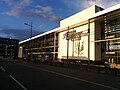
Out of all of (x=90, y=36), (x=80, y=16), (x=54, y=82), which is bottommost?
(x=54, y=82)

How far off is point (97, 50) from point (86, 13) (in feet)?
34.1

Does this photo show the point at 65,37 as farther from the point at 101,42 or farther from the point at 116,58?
the point at 116,58

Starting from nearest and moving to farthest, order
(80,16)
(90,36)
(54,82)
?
(54,82), (90,36), (80,16)

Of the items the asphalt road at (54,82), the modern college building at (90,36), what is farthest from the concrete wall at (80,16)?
the asphalt road at (54,82)

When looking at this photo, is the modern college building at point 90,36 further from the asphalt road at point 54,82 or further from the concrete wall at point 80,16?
the asphalt road at point 54,82

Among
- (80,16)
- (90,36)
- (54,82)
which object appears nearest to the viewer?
(54,82)

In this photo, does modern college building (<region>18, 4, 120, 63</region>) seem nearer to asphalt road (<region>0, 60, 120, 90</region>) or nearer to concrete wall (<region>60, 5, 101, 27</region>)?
concrete wall (<region>60, 5, 101, 27</region>)

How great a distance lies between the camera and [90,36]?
51.4 meters

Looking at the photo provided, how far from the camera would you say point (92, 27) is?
51.0m

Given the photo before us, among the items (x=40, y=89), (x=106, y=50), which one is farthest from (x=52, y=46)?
(x=40, y=89)

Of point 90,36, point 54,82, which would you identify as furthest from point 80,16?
point 54,82

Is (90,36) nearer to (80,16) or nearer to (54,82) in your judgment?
(80,16)

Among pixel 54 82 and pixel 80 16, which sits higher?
pixel 80 16

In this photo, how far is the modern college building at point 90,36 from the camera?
1783 inches
